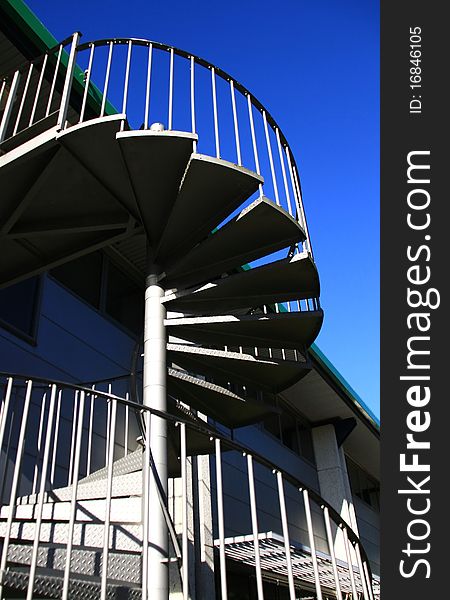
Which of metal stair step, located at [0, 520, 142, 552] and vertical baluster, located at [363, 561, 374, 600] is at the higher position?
metal stair step, located at [0, 520, 142, 552]

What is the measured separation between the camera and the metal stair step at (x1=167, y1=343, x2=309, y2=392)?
459 cm

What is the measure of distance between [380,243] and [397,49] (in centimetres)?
167

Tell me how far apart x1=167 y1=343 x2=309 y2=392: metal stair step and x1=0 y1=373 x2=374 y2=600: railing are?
1.81ft

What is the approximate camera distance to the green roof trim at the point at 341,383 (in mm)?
9538

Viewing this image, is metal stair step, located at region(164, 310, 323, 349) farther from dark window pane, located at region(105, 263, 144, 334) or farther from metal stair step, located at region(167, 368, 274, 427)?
dark window pane, located at region(105, 263, 144, 334)

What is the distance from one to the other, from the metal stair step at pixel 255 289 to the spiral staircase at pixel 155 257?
13 mm

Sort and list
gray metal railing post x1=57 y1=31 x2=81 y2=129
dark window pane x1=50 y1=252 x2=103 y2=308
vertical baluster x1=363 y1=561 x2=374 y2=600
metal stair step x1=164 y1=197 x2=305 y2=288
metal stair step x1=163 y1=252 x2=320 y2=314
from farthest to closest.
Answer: dark window pane x1=50 y1=252 x2=103 y2=308, metal stair step x1=163 y1=252 x2=320 y2=314, metal stair step x1=164 y1=197 x2=305 y2=288, gray metal railing post x1=57 y1=31 x2=81 y2=129, vertical baluster x1=363 y1=561 x2=374 y2=600

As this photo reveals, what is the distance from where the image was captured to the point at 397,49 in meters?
4.16

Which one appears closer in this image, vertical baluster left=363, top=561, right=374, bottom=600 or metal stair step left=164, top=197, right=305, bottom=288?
vertical baluster left=363, top=561, right=374, bottom=600

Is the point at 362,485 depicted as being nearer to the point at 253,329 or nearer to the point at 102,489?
the point at 253,329

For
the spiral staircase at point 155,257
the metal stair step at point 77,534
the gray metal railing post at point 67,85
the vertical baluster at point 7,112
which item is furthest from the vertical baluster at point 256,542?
the vertical baluster at point 7,112

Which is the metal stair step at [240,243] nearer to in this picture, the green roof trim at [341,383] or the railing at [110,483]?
the railing at [110,483]

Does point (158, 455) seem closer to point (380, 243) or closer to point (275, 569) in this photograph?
point (380, 243)

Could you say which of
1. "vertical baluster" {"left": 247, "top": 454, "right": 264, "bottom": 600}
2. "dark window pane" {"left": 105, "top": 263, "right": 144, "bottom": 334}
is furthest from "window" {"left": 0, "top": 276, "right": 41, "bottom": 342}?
"vertical baluster" {"left": 247, "top": 454, "right": 264, "bottom": 600}
